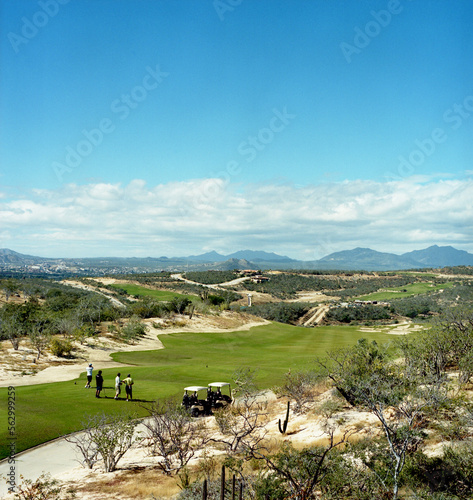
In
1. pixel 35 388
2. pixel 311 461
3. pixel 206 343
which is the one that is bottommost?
pixel 206 343

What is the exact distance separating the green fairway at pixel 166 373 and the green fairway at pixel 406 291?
56002 mm

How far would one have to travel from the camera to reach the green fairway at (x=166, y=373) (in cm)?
1736

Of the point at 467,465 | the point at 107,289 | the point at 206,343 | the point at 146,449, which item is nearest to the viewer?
the point at 467,465

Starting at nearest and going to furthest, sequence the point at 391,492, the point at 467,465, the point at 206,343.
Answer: the point at 391,492 < the point at 467,465 < the point at 206,343

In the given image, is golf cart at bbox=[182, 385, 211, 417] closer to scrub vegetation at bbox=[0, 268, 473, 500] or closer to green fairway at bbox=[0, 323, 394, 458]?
scrub vegetation at bbox=[0, 268, 473, 500]

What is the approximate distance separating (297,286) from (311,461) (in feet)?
410

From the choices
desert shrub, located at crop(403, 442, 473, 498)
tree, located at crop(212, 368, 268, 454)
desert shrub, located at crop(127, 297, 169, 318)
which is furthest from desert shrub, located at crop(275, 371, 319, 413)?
desert shrub, located at crop(127, 297, 169, 318)

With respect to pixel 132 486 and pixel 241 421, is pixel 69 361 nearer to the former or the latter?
pixel 241 421

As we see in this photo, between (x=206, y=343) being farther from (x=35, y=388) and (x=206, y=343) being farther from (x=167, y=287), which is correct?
(x=167, y=287)

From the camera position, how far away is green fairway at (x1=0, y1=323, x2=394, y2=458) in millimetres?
17359

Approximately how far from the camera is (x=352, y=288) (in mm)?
131250

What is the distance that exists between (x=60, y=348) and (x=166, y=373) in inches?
493

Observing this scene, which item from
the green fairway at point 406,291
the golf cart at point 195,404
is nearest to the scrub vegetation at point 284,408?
the golf cart at point 195,404

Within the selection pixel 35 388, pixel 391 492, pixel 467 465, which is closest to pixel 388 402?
pixel 467 465
